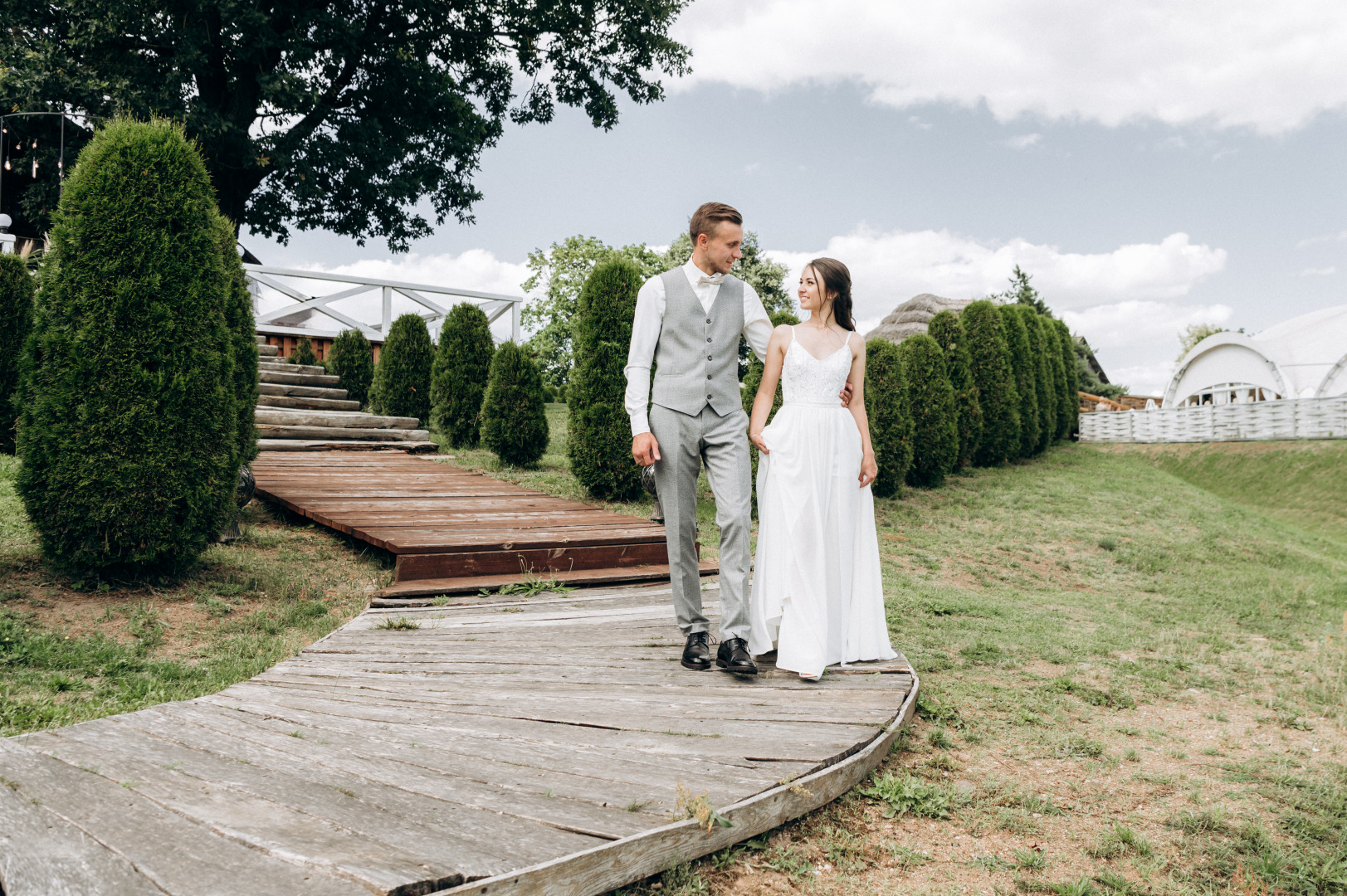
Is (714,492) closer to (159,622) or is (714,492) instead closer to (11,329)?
(159,622)

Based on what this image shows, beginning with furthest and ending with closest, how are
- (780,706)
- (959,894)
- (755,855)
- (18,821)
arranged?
(780,706), (755,855), (959,894), (18,821)

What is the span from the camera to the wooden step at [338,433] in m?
10.6

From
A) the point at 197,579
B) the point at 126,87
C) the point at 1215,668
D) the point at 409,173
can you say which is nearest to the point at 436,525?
the point at 197,579

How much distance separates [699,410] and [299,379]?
11.2m

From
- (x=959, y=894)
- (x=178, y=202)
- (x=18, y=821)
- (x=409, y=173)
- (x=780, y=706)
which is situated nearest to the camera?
(x=18, y=821)

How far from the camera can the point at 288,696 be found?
3.33m

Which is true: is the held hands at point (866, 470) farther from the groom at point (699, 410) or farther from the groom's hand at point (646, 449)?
the groom's hand at point (646, 449)

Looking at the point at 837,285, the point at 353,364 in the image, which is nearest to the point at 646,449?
the point at 837,285

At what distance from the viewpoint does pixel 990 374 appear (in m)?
15.3

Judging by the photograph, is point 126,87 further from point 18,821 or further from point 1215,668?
point 1215,668

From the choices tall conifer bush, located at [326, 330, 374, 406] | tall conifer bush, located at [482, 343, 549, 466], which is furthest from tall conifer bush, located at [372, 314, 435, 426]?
tall conifer bush, located at [482, 343, 549, 466]

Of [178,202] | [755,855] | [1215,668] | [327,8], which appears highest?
[327,8]

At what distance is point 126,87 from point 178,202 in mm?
11499

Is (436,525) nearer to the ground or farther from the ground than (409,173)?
nearer to the ground
